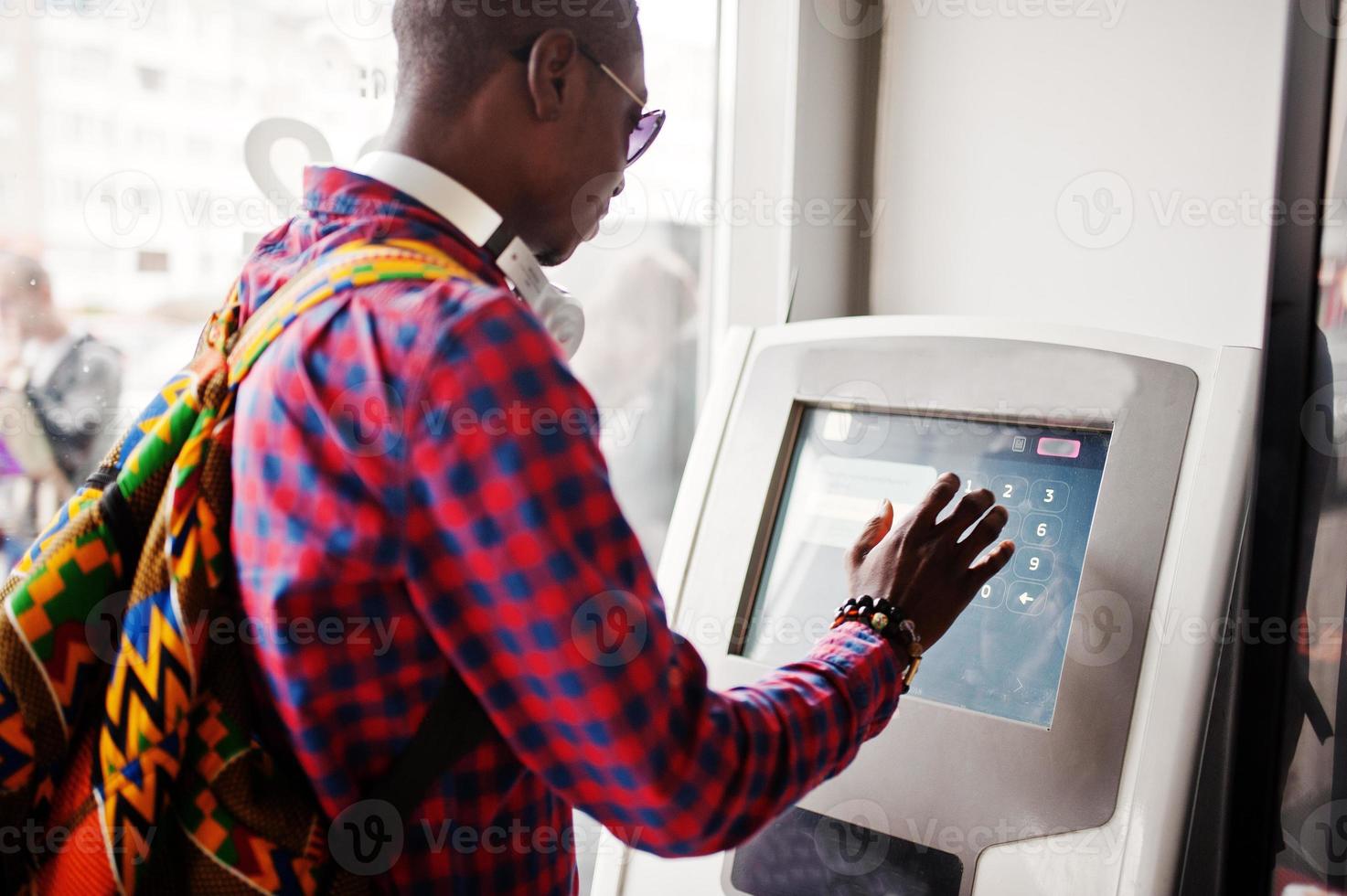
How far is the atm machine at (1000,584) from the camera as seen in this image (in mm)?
990

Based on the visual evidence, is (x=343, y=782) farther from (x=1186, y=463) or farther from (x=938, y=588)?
(x=1186, y=463)

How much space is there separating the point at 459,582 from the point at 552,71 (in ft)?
1.32

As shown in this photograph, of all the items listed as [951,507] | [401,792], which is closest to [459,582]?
[401,792]

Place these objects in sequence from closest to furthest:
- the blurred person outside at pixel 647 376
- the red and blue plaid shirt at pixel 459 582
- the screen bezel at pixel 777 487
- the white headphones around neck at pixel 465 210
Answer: the red and blue plaid shirt at pixel 459 582
the white headphones around neck at pixel 465 210
the screen bezel at pixel 777 487
the blurred person outside at pixel 647 376

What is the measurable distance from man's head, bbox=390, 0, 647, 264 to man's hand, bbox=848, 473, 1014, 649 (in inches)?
16.0

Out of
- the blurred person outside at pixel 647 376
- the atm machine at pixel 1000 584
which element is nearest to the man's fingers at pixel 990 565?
the atm machine at pixel 1000 584

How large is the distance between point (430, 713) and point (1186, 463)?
2.47 ft

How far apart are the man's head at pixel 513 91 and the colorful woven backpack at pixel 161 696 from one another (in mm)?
111

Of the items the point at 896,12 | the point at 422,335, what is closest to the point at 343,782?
the point at 422,335

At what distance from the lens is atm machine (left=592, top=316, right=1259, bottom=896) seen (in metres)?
0.99

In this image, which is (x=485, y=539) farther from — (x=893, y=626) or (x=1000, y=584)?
(x=1000, y=584)

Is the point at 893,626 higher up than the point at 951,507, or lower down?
lower down

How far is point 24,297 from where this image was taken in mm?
1224

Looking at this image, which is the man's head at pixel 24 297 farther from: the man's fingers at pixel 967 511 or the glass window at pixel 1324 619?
the glass window at pixel 1324 619
